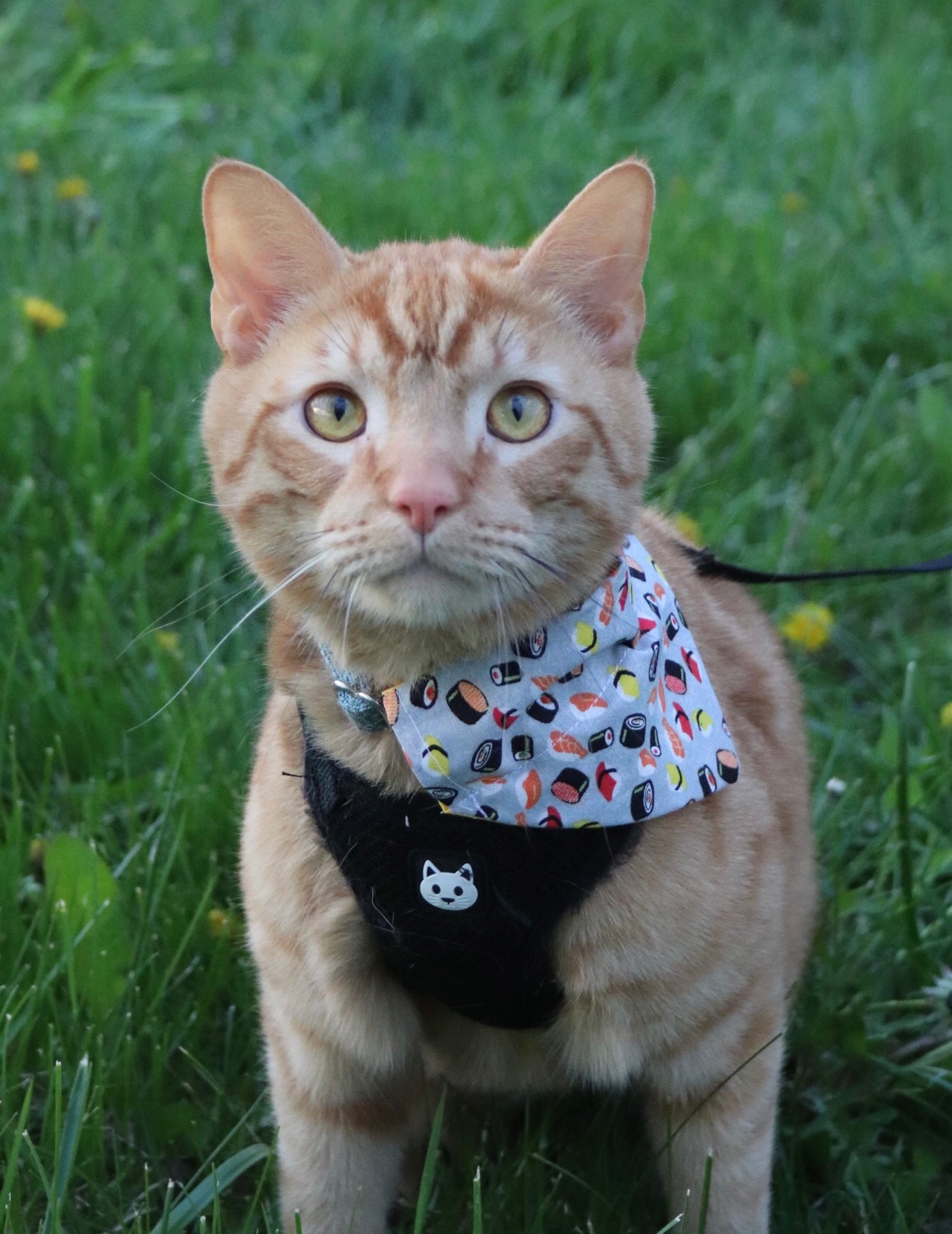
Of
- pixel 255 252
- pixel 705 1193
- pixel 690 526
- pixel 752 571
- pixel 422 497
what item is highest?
pixel 255 252

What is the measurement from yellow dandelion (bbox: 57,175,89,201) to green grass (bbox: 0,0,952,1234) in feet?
0.21

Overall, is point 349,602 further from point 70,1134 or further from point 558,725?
point 70,1134

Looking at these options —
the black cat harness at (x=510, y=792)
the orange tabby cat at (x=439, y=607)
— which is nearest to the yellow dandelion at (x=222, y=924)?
the orange tabby cat at (x=439, y=607)

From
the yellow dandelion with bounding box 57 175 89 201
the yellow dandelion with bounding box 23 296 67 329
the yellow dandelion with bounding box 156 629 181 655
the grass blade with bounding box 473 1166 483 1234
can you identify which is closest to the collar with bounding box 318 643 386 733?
the grass blade with bounding box 473 1166 483 1234

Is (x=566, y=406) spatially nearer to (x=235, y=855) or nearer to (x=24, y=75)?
(x=235, y=855)

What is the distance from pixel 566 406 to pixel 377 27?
3.68 meters

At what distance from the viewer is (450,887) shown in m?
1.63

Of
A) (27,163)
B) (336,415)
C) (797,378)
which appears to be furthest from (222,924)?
(27,163)

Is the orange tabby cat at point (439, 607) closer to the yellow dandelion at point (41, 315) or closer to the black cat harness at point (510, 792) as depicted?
the black cat harness at point (510, 792)

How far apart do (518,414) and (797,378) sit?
208 cm

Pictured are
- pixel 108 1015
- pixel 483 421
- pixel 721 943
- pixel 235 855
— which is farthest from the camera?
pixel 235 855

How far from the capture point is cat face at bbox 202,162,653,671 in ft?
4.97

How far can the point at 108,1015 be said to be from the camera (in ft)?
6.73

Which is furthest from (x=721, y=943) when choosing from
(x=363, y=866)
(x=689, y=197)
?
(x=689, y=197)
